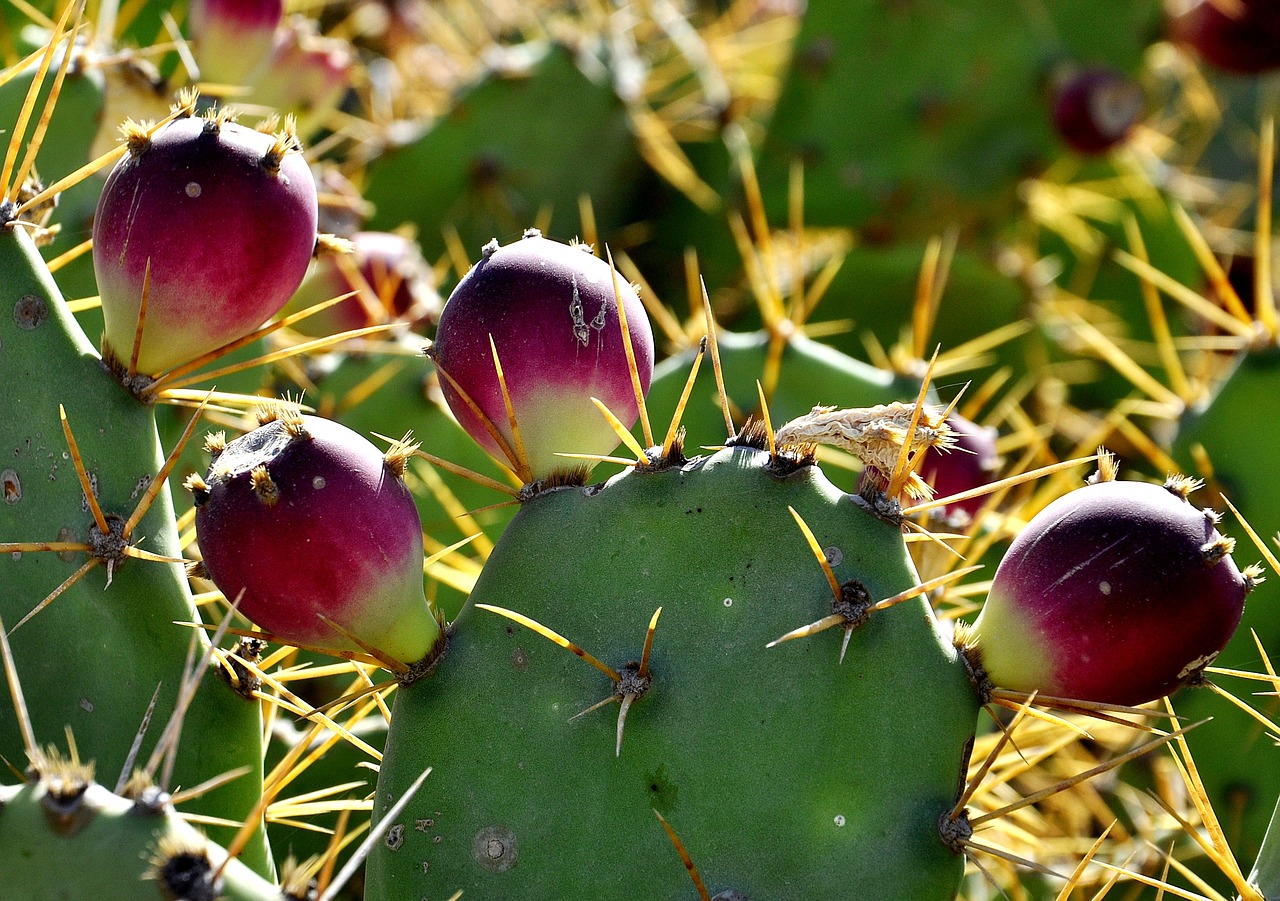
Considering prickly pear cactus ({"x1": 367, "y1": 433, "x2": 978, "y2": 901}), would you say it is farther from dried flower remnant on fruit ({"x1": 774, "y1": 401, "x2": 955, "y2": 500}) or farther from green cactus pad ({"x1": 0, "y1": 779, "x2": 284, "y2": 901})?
green cactus pad ({"x1": 0, "y1": 779, "x2": 284, "y2": 901})

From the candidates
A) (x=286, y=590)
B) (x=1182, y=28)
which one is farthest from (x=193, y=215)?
(x=1182, y=28)

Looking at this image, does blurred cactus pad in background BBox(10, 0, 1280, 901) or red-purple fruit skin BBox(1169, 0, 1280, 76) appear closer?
blurred cactus pad in background BBox(10, 0, 1280, 901)

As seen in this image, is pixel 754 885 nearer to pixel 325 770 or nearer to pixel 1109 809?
pixel 325 770

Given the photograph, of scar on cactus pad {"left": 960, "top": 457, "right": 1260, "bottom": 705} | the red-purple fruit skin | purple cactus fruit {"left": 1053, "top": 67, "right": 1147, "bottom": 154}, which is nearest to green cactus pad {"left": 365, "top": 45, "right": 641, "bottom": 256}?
purple cactus fruit {"left": 1053, "top": 67, "right": 1147, "bottom": 154}

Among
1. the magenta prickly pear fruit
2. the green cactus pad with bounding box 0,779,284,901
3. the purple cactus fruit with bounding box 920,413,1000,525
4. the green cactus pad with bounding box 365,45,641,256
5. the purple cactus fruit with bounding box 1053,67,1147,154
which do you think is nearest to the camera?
the green cactus pad with bounding box 0,779,284,901

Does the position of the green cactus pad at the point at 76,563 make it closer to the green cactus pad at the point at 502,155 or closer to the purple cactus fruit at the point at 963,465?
the purple cactus fruit at the point at 963,465

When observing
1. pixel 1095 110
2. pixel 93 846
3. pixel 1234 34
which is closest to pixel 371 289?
pixel 93 846

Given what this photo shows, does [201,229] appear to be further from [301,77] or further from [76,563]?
[301,77]

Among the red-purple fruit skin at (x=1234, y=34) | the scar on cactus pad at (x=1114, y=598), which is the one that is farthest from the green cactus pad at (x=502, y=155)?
the scar on cactus pad at (x=1114, y=598)
